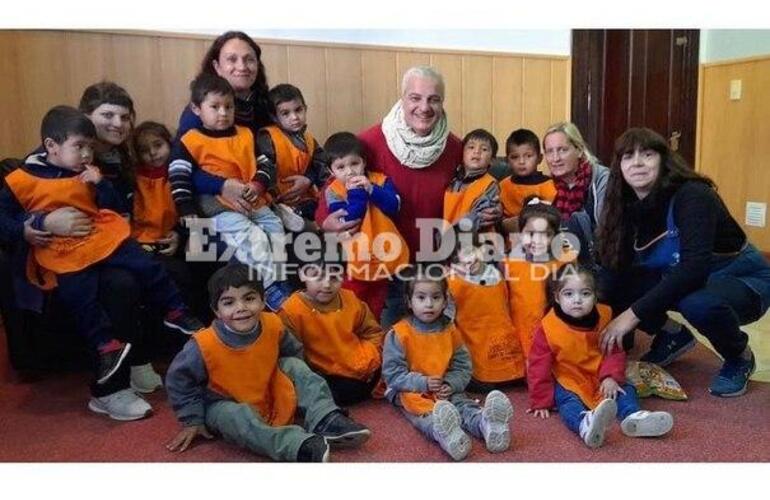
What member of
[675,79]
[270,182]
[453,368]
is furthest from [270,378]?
[675,79]

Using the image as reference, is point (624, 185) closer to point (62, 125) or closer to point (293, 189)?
point (293, 189)

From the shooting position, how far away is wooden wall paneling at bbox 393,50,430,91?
220cm

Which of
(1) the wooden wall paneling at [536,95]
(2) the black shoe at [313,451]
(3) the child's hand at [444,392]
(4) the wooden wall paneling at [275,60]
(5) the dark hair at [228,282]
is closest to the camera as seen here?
(2) the black shoe at [313,451]

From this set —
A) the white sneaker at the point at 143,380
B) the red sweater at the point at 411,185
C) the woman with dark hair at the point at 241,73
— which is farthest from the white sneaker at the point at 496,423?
the woman with dark hair at the point at 241,73

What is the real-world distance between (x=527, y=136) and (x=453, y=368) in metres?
0.75

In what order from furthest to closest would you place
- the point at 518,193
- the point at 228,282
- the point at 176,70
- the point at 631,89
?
the point at 631,89 → the point at 176,70 → the point at 518,193 → the point at 228,282

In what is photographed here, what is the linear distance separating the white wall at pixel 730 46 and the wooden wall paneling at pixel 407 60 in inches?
33.4

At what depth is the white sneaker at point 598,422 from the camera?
134 centimetres

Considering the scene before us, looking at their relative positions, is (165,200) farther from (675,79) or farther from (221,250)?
A: (675,79)

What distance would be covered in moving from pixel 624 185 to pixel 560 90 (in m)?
1.16

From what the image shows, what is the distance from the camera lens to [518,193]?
1951 mm

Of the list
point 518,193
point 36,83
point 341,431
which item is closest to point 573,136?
point 518,193

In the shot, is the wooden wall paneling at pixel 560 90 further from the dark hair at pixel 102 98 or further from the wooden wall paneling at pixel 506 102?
the dark hair at pixel 102 98

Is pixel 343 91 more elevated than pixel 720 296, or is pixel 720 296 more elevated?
pixel 343 91
